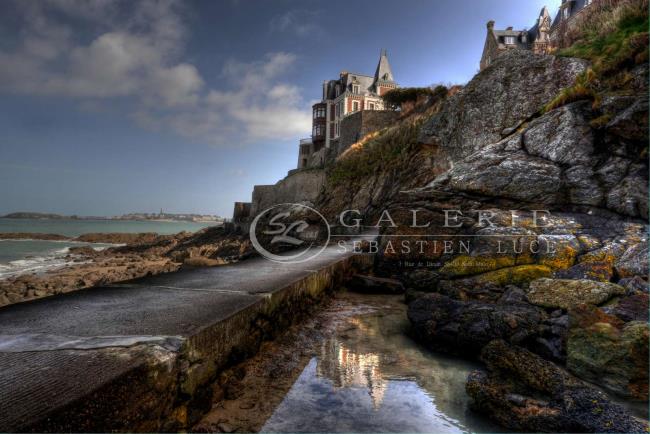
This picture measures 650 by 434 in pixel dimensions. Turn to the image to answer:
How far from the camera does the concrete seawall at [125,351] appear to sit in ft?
3.91

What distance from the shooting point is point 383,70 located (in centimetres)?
4384

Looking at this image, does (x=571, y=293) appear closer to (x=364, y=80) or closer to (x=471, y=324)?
(x=471, y=324)

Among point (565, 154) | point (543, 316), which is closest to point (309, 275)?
point (543, 316)

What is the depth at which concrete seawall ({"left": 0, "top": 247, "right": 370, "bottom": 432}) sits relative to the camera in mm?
1192

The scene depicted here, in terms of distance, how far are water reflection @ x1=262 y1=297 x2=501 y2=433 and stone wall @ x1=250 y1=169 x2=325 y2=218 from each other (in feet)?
74.8

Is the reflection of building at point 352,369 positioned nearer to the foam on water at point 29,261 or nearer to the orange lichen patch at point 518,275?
the orange lichen patch at point 518,275

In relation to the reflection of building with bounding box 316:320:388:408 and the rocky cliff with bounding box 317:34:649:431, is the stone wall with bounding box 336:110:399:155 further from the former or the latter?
the reflection of building with bounding box 316:320:388:408

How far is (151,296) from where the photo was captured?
9.04 ft

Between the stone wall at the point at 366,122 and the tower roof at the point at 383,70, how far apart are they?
55.5 ft

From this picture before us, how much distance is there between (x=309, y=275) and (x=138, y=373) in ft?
9.66

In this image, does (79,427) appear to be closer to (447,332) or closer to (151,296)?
(151,296)

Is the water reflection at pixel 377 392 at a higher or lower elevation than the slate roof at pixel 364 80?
lower

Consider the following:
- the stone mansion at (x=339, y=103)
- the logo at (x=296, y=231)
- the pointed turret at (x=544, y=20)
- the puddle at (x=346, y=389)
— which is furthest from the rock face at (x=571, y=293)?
the pointed turret at (x=544, y=20)

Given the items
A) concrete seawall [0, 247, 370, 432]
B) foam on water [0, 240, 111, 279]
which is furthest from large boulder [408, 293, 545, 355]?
foam on water [0, 240, 111, 279]
